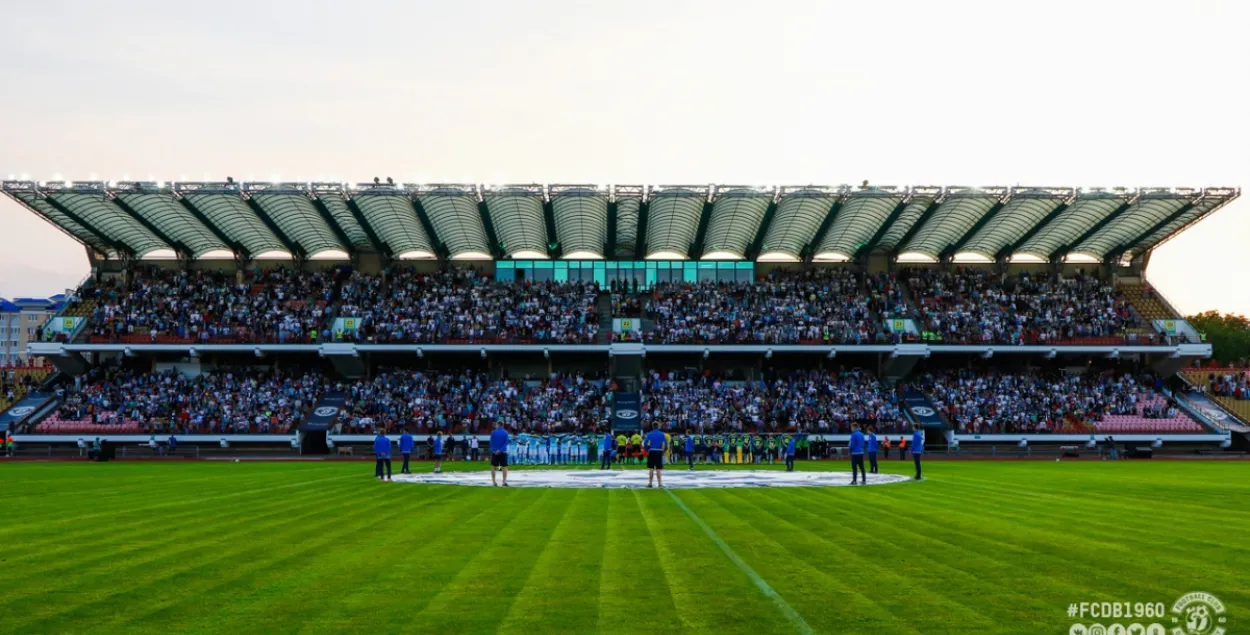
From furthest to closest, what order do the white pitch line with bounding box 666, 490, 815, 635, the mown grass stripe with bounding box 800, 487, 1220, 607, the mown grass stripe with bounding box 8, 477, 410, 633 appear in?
the mown grass stripe with bounding box 800, 487, 1220, 607 < the mown grass stripe with bounding box 8, 477, 410, 633 < the white pitch line with bounding box 666, 490, 815, 635

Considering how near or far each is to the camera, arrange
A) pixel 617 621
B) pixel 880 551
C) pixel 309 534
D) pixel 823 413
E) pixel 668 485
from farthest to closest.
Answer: pixel 823 413
pixel 668 485
pixel 309 534
pixel 880 551
pixel 617 621

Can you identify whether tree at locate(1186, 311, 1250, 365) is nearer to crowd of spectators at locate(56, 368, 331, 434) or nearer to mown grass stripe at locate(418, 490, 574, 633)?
crowd of spectators at locate(56, 368, 331, 434)

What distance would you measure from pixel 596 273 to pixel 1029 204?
2676 centimetres

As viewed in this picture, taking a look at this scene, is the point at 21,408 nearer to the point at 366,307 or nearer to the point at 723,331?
the point at 366,307

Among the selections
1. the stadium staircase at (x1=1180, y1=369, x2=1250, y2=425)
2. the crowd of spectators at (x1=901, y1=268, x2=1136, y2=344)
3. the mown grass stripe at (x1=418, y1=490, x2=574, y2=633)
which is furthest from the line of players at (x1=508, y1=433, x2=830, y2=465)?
the stadium staircase at (x1=1180, y1=369, x2=1250, y2=425)

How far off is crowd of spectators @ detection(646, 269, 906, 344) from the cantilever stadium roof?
6.82 feet

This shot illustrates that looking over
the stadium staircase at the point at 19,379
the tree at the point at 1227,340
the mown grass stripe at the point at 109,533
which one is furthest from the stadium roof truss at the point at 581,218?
the tree at the point at 1227,340

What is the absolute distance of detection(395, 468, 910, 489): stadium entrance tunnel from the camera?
29.3 meters

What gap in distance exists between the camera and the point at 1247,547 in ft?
45.2

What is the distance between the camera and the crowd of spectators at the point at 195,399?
191 feet

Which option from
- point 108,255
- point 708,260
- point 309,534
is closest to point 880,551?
point 309,534

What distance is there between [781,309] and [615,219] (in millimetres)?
12048

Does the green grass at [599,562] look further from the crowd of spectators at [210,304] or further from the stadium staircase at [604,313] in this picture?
the stadium staircase at [604,313]

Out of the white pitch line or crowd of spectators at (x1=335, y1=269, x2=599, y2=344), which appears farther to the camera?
crowd of spectators at (x1=335, y1=269, x2=599, y2=344)
